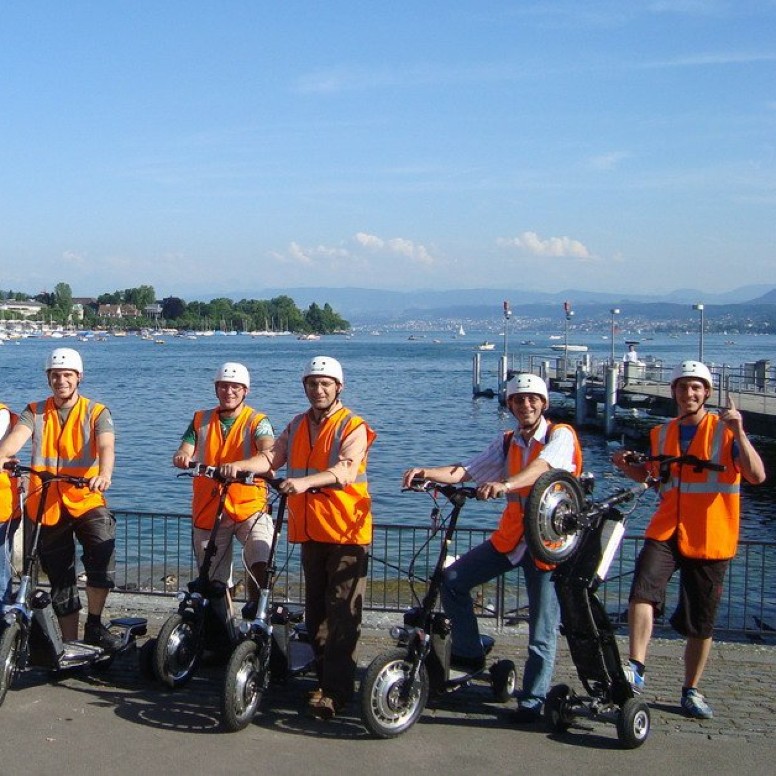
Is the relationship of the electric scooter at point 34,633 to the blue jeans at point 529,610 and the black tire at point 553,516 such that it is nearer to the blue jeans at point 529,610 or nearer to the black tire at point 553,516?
the blue jeans at point 529,610

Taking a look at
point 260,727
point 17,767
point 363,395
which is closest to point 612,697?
point 260,727

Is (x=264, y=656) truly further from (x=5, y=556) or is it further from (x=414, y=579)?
(x=414, y=579)

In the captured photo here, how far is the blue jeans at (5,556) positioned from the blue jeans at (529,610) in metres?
2.93

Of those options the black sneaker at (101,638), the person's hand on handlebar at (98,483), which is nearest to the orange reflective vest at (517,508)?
the person's hand on handlebar at (98,483)

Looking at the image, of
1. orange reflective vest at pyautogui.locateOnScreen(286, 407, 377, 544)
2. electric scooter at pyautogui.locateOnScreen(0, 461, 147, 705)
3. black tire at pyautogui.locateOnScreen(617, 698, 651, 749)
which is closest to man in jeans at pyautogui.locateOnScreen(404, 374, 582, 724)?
orange reflective vest at pyautogui.locateOnScreen(286, 407, 377, 544)

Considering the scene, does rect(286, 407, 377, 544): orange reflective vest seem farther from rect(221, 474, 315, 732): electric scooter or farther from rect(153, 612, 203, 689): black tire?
rect(153, 612, 203, 689): black tire

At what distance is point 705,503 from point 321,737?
2.69 meters

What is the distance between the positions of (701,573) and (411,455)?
101 feet

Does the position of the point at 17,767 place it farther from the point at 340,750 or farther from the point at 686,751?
the point at 686,751

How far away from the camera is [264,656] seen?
6570mm

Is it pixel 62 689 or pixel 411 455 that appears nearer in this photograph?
pixel 62 689

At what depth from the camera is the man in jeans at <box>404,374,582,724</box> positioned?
6605mm

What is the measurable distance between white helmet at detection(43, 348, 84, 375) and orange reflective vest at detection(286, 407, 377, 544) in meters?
1.68

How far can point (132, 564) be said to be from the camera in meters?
16.5
